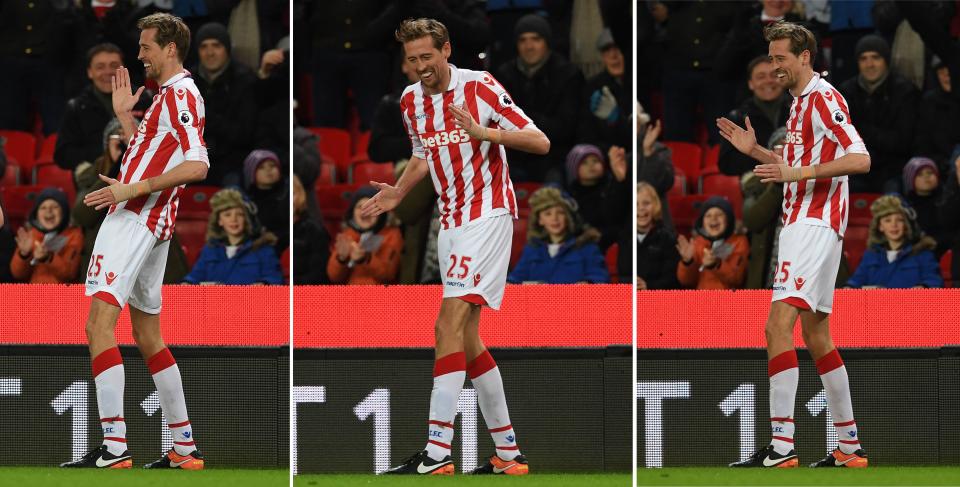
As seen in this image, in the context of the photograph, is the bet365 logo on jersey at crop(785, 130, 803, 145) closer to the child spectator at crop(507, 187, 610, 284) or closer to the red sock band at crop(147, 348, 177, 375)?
the child spectator at crop(507, 187, 610, 284)

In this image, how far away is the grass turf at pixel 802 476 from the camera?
4.16m

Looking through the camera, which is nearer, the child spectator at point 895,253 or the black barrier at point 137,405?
the black barrier at point 137,405

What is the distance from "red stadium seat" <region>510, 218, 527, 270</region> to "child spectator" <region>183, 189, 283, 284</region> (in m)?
0.97

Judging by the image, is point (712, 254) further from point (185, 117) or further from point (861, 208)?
point (185, 117)

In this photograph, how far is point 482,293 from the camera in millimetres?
3971

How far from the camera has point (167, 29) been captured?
4195 mm

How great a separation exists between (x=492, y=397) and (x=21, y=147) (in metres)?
3.63

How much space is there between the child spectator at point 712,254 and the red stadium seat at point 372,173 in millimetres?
1250

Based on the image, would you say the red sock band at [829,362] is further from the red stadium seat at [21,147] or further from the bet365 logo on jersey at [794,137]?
the red stadium seat at [21,147]

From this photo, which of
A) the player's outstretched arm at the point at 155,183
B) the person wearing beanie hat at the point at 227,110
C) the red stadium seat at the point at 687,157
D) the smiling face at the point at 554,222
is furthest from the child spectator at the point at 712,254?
the player's outstretched arm at the point at 155,183

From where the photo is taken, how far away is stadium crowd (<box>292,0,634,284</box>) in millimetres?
4969

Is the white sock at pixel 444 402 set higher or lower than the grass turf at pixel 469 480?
higher

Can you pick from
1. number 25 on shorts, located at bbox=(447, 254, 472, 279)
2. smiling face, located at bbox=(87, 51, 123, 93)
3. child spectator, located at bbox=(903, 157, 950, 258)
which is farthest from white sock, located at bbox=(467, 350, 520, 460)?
child spectator, located at bbox=(903, 157, 950, 258)

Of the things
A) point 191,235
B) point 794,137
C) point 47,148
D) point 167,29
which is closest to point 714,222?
point 794,137
